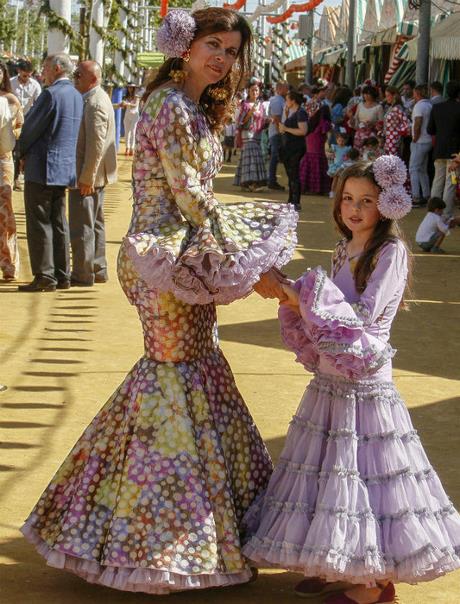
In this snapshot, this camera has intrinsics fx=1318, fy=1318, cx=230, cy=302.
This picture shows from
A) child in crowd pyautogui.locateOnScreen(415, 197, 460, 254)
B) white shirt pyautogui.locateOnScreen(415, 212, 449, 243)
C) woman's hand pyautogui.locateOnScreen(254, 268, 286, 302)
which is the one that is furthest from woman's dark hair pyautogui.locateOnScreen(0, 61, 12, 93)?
woman's hand pyautogui.locateOnScreen(254, 268, 286, 302)

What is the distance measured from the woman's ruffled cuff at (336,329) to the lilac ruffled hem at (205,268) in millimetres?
171

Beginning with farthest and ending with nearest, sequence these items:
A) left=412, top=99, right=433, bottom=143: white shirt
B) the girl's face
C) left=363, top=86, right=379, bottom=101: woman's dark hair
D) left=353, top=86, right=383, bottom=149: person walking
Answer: left=363, top=86, right=379, bottom=101: woman's dark hair
left=353, top=86, right=383, bottom=149: person walking
left=412, top=99, right=433, bottom=143: white shirt
the girl's face

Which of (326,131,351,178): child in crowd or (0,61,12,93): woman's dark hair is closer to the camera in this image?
(0,61,12,93): woman's dark hair

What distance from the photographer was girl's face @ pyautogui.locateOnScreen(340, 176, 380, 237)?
449 centimetres

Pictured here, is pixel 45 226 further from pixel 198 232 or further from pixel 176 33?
pixel 198 232

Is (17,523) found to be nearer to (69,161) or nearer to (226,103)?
(226,103)

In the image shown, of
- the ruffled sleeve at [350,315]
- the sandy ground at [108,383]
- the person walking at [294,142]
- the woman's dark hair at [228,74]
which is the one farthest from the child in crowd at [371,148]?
the ruffled sleeve at [350,315]

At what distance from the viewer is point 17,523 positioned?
5.17m

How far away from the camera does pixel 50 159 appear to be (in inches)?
407

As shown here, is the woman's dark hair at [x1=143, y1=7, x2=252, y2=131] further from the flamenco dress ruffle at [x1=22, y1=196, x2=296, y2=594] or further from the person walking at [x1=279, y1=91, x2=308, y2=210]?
the person walking at [x1=279, y1=91, x2=308, y2=210]

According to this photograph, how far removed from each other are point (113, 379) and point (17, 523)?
273cm

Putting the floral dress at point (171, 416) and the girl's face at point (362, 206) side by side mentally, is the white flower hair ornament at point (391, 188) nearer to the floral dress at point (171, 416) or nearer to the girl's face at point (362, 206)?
the girl's face at point (362, 206)

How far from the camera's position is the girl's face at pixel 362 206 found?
14.7ft

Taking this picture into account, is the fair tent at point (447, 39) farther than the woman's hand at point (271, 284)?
Yes
